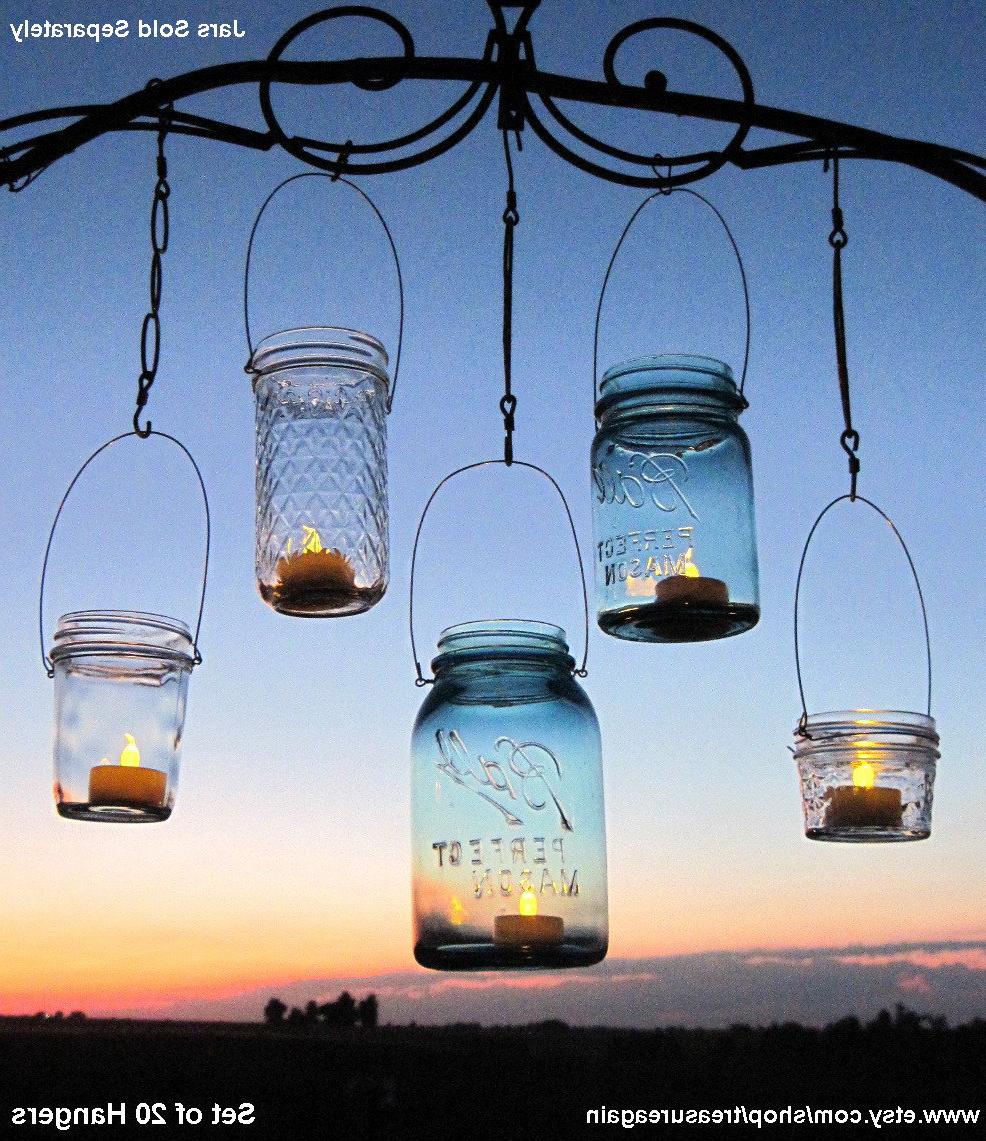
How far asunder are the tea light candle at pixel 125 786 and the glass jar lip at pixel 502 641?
0.98 feet

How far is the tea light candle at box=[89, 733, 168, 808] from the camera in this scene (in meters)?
1.31

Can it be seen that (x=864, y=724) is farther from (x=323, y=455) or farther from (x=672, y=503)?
(x=323, y=455)

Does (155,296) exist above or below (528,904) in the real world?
above

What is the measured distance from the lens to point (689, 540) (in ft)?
4.48

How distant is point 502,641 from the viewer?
4.27 feet

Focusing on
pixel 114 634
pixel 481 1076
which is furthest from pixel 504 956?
pixel 481 1076

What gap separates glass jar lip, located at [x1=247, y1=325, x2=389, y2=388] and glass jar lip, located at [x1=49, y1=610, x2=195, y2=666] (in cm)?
28

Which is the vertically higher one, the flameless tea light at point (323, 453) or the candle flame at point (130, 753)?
the flameless tea light at point (323, 453)

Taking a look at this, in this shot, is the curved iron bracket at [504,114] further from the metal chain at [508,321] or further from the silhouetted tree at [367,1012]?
the silhouetted tree at [367,1012]

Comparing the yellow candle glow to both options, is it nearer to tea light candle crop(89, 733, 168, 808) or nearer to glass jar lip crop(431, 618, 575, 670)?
glass jar lip crop(431, 618, 575, 670)

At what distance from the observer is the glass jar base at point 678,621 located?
130 centimetres

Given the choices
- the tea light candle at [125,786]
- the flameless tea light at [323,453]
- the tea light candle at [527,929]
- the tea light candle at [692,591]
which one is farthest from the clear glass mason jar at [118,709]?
the tea light candle at [692,591]

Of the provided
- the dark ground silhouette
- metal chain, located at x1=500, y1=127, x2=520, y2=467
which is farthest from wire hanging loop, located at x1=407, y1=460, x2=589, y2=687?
the dark ground silhouette

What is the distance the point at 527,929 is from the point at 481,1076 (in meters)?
9.12
